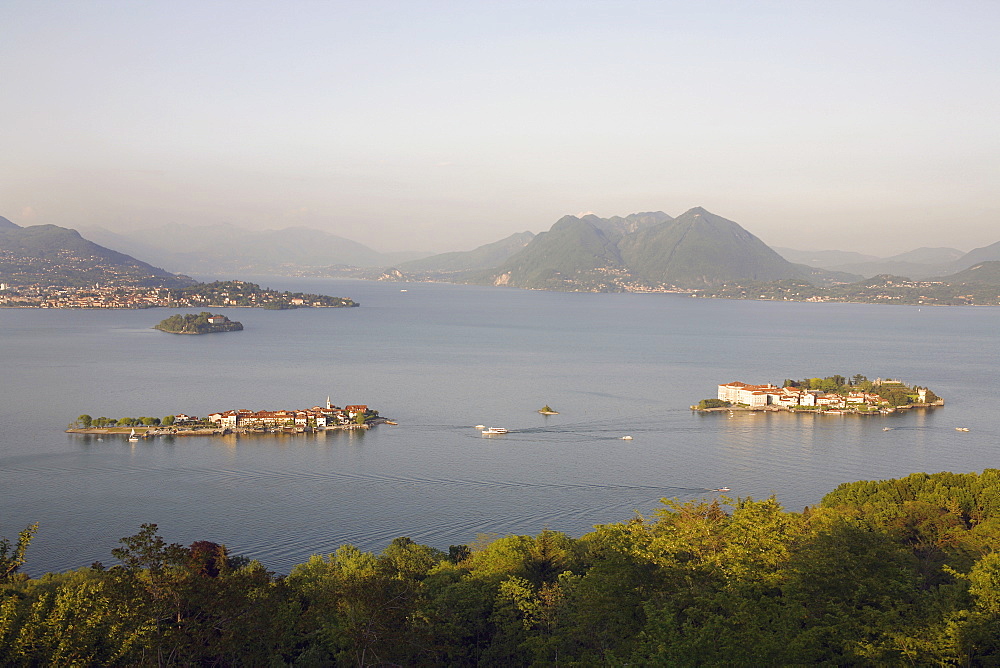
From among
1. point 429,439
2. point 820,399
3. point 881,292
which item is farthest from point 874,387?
point 881,292

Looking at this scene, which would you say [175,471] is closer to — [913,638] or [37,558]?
[37,558]

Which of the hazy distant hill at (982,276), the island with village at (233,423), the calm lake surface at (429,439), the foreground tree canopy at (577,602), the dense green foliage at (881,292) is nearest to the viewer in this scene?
the foreground tree canopy at (577,602)

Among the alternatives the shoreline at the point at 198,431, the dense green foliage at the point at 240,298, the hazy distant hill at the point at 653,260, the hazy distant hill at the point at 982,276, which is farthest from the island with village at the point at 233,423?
the hazy distant hill at the point at 653,260

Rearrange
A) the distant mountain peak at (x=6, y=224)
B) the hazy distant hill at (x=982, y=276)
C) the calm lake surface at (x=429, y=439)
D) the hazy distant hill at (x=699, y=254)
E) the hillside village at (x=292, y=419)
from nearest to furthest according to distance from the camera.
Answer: the calm lake surface at (x=429, y=439)
the hillside village at (x=292, y=419)
the hazy distant hill at (x=982, y=276)
the distant mountain peak at (x=6, y=224)
the hazy distant hill at (x=699, y=254)

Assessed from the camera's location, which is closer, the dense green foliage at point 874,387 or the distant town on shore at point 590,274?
the dense green foliage at point 874,387

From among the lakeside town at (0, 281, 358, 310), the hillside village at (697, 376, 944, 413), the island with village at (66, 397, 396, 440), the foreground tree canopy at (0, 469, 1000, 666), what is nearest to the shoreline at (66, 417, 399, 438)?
the island with village at (66, 397, 396, 440)

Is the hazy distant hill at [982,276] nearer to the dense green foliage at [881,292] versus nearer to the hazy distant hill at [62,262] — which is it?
the dense green foliage at [881,292]

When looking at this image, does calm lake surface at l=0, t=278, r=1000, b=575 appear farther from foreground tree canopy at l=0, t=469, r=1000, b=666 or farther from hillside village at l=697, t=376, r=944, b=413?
foreground tree canopy at l=0, t=469, r=1000, b=666
